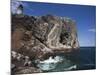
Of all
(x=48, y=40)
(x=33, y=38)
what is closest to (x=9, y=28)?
(x=33, y=38)

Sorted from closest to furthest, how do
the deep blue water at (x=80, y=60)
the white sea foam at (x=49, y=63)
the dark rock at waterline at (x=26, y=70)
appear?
the dark rock at waterline at (x=26, y=70)
the white sea foam at (x=49, y=63)
the deep blue water at (x=80, y=60)

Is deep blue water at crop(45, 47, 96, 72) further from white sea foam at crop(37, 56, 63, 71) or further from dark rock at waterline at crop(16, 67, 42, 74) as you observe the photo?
dark rock at waterline at crop(16, 67, 42, 74)

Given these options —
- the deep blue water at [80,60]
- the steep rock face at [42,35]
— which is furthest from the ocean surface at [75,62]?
the steep rock face at [42,35]

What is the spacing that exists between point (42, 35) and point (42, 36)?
1 cm

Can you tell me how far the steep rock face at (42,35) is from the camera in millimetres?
2947

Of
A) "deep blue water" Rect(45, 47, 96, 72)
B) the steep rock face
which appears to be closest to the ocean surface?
"deep blue water" Rect(45, 47, 96, 72)

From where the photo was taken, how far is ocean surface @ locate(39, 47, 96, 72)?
10.1 ft

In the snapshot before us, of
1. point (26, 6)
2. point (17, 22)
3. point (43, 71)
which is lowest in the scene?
point (43, 71)

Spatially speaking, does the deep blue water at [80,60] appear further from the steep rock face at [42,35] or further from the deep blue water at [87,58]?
the steep rock face at [42,35]

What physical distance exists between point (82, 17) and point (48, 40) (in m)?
0.65

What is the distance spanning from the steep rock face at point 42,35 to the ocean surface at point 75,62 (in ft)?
0.34

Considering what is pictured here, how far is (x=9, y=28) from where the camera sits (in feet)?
9.41
